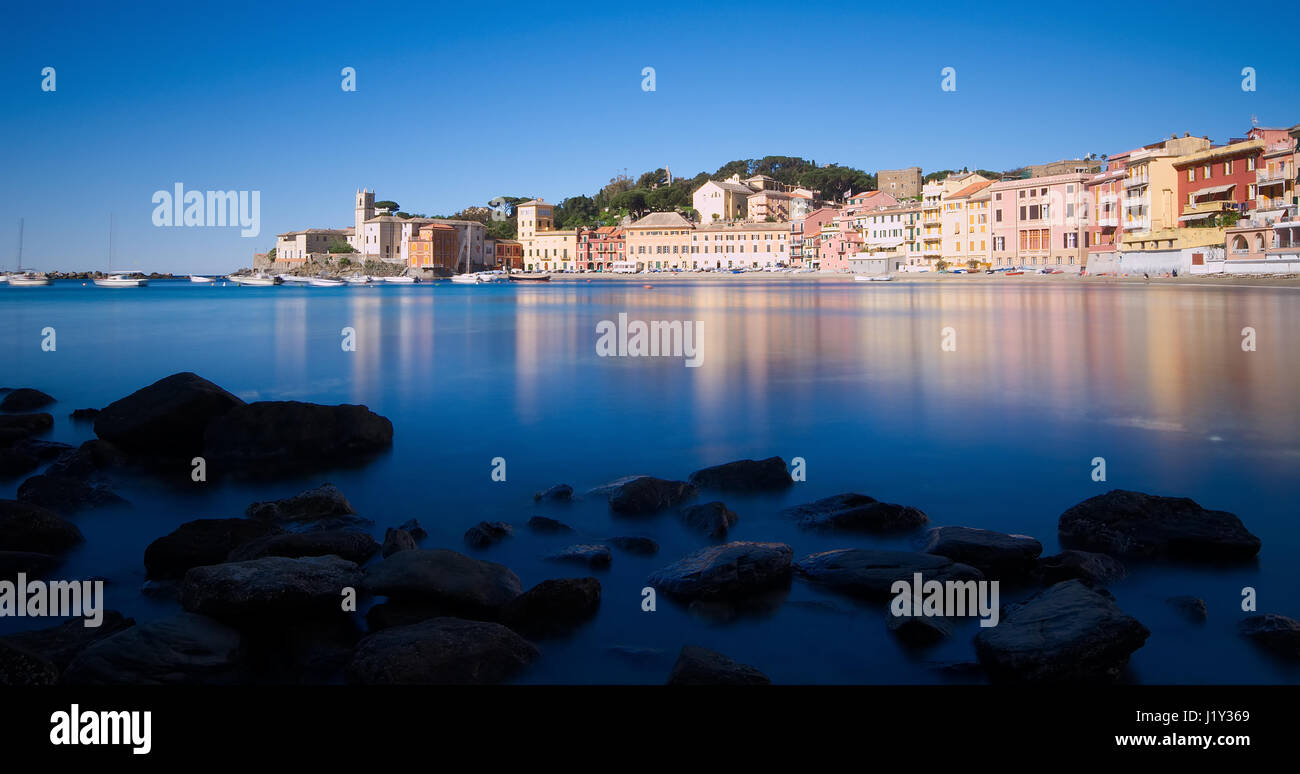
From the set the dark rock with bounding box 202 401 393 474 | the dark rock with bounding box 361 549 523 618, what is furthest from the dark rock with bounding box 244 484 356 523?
the dark rock with bounding box 361 549 523 618

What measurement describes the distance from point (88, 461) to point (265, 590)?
6.10m

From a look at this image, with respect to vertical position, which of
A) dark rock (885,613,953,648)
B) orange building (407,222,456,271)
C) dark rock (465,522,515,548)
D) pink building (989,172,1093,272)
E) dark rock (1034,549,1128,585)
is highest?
orange building (407,222,456,271)

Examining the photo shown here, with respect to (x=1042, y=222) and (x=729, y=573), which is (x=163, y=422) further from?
(x=1042, y=222)

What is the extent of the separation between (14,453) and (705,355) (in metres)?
15.4

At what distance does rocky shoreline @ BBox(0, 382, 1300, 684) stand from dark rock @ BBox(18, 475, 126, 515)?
0.07 feet

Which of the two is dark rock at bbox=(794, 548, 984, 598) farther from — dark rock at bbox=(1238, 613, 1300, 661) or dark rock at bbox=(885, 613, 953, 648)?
dark rock at bbox=(1238, 613, 1300, 661)

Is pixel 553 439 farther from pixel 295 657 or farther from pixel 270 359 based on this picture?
pixel 270 359

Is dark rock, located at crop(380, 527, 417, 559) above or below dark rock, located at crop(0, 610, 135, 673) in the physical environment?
above

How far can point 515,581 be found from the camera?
5723mm

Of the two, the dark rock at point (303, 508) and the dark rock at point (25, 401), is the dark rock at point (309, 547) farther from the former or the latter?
the dark rock at point (25, 401)

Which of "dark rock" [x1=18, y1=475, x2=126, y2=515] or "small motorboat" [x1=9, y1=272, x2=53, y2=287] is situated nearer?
"dark rock" [x1=18, y1=475, x2=126, y2=515]

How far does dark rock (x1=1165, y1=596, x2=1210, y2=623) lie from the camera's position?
520 centimetres
